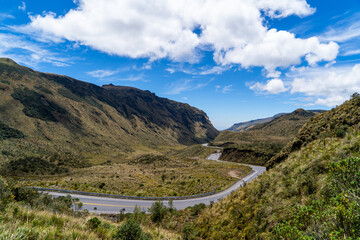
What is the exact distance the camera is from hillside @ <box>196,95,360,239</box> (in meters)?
4.29

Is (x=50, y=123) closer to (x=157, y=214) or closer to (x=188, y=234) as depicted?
(x=157, y=214)

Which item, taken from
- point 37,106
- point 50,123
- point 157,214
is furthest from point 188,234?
point 37,106

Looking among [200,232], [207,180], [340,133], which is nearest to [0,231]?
[200,232]

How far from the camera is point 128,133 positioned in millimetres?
179000

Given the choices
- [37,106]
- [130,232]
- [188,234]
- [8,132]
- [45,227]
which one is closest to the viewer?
[45,227]

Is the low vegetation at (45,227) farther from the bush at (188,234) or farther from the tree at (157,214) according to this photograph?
the tree at (157,214)

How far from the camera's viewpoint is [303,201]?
24.6 feet

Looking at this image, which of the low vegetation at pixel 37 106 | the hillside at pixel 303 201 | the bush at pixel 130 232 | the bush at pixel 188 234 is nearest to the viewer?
the hillside at pixel 303 201

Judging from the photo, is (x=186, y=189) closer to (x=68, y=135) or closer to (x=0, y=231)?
(x=0, y=231)

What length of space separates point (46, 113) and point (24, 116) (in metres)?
19.1

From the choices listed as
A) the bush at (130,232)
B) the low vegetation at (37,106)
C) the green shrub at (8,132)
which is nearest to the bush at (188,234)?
the bush at (130,232)

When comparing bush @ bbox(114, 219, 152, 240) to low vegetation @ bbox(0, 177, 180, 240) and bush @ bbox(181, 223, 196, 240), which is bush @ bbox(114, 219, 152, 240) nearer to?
low vegetation @ bbox(0, 177, 180, 240)

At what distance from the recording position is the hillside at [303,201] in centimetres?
429

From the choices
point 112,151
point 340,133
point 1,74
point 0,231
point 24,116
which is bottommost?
point 112,151
